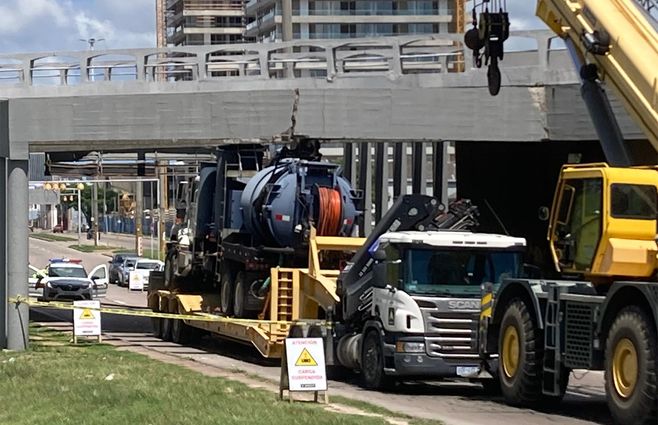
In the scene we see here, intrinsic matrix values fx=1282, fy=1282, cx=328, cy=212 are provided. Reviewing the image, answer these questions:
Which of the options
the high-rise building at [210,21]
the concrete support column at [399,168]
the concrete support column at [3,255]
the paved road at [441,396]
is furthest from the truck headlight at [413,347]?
the high-rise building at [210,21]

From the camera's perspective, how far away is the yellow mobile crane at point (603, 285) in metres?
14.4

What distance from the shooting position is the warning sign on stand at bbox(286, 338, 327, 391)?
16.5 m

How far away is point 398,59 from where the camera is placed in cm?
3197

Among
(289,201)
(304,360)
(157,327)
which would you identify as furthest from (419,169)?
(304,360)

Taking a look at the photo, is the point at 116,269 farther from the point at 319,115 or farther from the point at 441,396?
the point at 441,396

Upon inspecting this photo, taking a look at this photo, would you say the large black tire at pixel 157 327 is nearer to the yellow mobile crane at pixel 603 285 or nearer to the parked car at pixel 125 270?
the yellow mobile crane at pixel 603 285

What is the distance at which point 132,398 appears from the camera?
1625 cm

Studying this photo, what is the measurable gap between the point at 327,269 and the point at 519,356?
7.98 metres

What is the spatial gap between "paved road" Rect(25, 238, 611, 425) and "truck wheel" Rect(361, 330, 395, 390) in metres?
0.18

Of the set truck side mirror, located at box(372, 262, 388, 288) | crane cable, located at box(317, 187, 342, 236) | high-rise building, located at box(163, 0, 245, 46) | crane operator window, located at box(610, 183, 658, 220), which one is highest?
high-rise building, located at box(163, 0, 245, 46)

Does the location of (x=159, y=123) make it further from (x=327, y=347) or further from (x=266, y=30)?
(x=266, y=30)

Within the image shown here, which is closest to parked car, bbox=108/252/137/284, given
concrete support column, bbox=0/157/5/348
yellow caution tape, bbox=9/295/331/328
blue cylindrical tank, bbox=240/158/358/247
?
yellow caution tape, bbox=9/295/331/328

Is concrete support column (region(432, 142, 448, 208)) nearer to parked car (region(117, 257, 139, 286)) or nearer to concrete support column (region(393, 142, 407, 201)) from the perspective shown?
concrete support column (region(393, 142, 407, 201))

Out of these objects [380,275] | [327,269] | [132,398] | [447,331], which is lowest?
[132,398]
